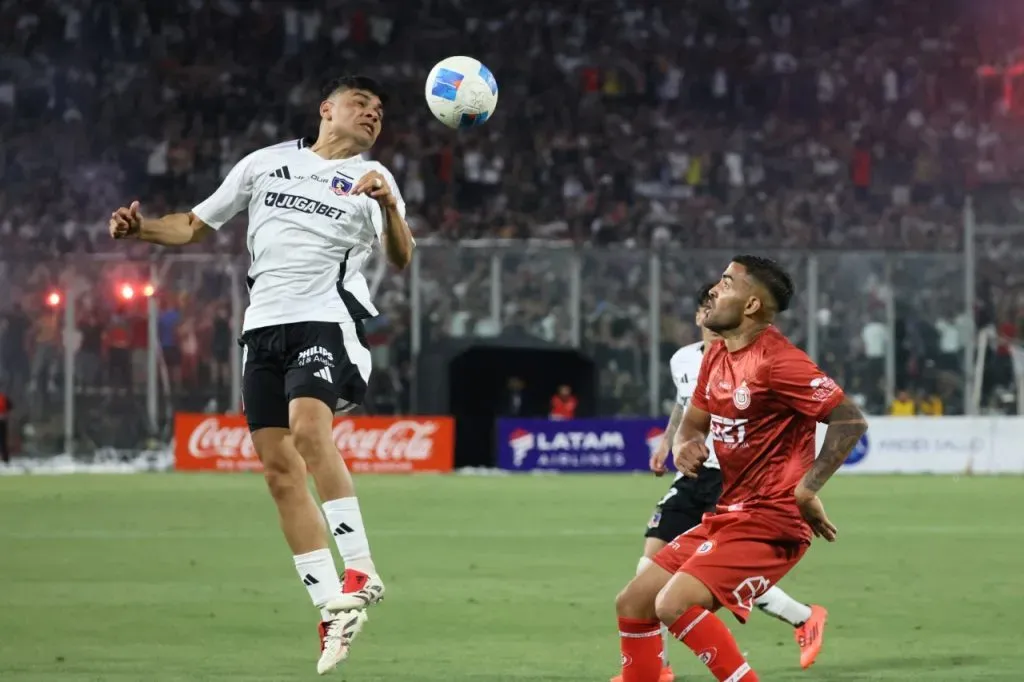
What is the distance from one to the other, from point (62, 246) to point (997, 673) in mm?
24560

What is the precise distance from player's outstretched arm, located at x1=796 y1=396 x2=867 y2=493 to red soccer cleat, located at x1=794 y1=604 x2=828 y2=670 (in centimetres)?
212

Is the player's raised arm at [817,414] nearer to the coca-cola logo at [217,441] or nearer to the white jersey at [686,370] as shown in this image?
the white jersey at [686,370]

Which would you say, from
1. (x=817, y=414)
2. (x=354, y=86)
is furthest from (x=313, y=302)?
(x=817, y=414)

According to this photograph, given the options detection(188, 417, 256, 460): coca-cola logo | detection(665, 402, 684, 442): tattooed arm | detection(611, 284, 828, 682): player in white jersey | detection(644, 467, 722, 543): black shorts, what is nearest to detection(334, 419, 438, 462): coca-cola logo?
detection(188, 417, 256, 460): coca-cola logo

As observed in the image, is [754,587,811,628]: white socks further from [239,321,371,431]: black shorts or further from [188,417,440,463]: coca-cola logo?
[188,417,440,463]: coca-cola logo

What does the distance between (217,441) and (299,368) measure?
1901 cm

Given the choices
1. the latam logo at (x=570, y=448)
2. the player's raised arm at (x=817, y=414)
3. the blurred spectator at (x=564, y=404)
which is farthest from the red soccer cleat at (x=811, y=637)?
the blurred spectator at (x=564, y=404)

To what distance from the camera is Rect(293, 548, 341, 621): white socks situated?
23.5 ft

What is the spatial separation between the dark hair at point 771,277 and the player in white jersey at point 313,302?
5.30 ft

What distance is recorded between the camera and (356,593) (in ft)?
23.2

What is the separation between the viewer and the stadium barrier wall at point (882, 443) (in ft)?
83.2

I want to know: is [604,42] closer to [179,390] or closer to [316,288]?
[179,390]

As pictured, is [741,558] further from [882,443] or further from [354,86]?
[882,443]

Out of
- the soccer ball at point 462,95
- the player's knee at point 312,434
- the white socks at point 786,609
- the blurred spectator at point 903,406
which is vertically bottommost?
the blurred spectator at point 903,406
